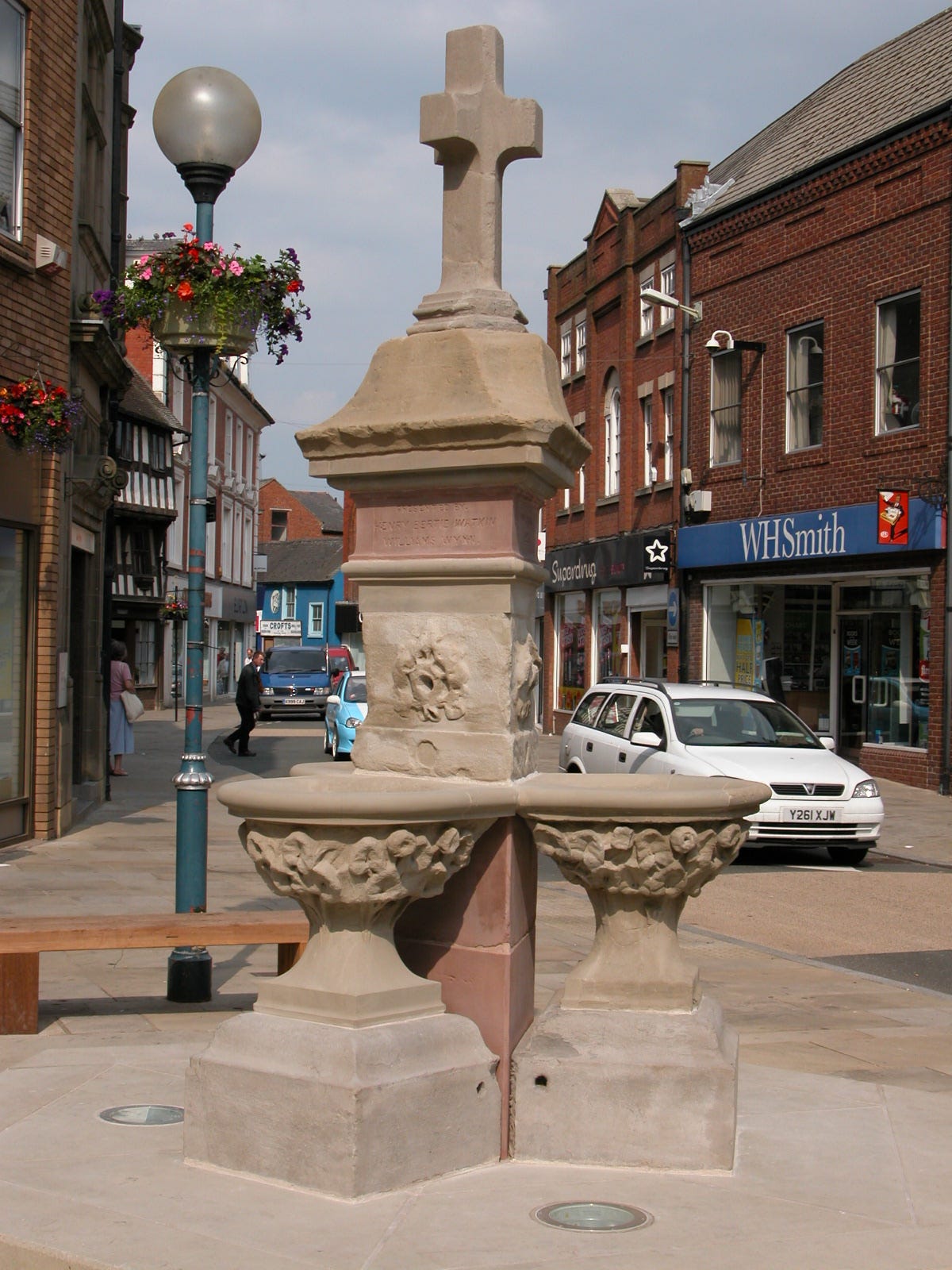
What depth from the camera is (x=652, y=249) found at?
96.2 ft

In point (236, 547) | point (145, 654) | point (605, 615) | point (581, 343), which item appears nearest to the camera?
point (605, 615)

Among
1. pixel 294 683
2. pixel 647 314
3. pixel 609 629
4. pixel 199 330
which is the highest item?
pixel 647 314

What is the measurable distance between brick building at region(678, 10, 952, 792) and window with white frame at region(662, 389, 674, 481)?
3.72ft

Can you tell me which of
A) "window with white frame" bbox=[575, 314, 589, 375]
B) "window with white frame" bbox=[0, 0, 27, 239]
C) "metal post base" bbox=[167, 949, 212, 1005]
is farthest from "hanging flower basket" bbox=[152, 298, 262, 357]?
"window with white frame" bbox=[575, 314, 589, 375]

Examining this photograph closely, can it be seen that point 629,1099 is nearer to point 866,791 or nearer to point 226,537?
point 866,791

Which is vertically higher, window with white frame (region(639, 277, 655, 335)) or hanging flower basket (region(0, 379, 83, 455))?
window with white frame (region(639, 277, 655, 335))

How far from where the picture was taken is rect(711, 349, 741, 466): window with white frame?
25797mm

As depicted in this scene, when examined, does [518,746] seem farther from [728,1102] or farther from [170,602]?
[170,602]

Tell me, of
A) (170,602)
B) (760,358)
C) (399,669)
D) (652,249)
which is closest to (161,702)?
(170,602)

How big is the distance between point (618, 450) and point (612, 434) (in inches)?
21.5

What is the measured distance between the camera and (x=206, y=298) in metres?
7.64

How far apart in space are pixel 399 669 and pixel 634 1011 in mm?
1388

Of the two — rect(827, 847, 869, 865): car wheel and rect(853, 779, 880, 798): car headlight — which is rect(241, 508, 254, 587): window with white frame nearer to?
rect(827, 847, 869, 865): car wheel

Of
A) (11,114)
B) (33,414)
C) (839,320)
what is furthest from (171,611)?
(33,414)
